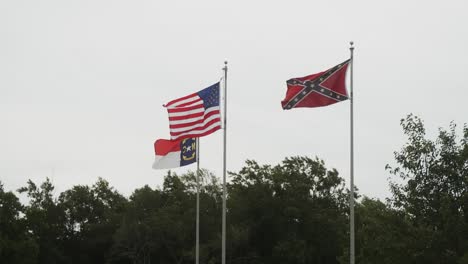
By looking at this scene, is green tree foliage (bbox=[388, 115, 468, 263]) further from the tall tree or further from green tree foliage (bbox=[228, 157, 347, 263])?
the tall tree

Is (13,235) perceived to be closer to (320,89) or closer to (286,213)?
(286,213)

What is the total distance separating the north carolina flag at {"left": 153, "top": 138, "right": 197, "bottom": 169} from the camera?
3028 cm

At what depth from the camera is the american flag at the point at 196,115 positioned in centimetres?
2698

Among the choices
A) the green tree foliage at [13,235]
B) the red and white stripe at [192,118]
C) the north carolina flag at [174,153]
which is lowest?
the green tree foliage at [13,235]

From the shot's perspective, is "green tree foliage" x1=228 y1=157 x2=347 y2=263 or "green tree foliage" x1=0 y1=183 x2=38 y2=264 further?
"green tree foliage" x1=228 y1=157 x2=347 y2=263

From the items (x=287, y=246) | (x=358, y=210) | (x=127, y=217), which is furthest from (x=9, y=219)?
(x=358, y=210)

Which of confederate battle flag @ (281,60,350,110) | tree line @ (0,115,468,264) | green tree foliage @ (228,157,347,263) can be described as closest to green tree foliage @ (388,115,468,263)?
confederate battle flag @ (281,60,350,110)

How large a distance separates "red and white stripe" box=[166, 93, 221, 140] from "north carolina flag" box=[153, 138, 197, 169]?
2727 millimetres

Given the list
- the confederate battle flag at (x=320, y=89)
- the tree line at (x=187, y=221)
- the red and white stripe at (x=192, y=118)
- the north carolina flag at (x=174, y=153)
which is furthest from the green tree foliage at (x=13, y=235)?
the confederate battle flag at (x=320, y=89)

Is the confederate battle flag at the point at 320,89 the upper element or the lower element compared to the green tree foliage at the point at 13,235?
upper

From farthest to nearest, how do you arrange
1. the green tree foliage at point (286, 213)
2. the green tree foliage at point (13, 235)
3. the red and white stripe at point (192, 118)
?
the green tree foliage at point (286, 213) < the green tree foliage at point (13, 235) < the red and white stripe at point (192, 118)

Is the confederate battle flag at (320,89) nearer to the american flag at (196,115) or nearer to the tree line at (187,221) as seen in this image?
the american flag at (196,115)

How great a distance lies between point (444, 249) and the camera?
23.6 metres

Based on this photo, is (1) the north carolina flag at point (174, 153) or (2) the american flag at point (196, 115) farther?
(1) the north carolina flag at point (174, 153)
